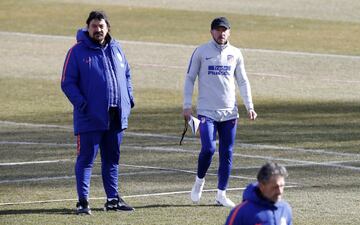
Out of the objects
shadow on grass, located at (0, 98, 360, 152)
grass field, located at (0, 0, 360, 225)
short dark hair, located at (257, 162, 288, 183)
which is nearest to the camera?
short dark hair, located at (257, 162, 288, 183)

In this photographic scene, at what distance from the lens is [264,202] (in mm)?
9109

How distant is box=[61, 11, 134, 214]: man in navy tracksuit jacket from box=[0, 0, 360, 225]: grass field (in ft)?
2.31

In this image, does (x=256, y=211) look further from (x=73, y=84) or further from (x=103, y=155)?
(x=103, y=155)

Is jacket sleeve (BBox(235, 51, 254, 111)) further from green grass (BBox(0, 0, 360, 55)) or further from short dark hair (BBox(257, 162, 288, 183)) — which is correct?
green grass (BBox(0, 0, 360, 55))

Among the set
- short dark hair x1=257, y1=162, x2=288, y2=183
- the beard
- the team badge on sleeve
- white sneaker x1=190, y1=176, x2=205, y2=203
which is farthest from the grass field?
short dark hair x1=257, y1=162, x2=288, y2=183

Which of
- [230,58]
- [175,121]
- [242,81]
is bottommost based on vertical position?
[175,121]

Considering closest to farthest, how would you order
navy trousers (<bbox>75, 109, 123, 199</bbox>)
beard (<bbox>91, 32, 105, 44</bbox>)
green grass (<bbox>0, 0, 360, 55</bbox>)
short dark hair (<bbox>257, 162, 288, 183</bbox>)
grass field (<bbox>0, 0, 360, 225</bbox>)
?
short dark hair (<bbox>257, 162, 288, 183</bbox>), beard (<bbox>91, 32, 105, 44</bbox>), navy trousers (<bbox>75, 109, 123, 199</bbox>), grass field (<bbox>0, 0, 360, 225</bbox>), green grass (<bbox>0, 0, 360, 55</bbox>)

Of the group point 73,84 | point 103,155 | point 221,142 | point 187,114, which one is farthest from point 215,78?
point 73,84

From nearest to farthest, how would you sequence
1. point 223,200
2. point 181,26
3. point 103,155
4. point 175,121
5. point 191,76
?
point 103,155 < point 223,200 < point 191,76 < point 175,121 < point 181,26

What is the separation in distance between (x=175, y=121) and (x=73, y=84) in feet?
31.5

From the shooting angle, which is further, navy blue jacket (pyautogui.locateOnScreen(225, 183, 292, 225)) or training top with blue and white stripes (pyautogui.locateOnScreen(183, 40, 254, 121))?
training top with blue and white stripes (pyautogui.locateOnScreen(183, 40, 254, 121))

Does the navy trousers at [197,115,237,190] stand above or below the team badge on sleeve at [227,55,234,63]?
below

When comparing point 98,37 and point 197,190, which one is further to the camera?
point 197,190

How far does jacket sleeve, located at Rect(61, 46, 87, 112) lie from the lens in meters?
14.6
